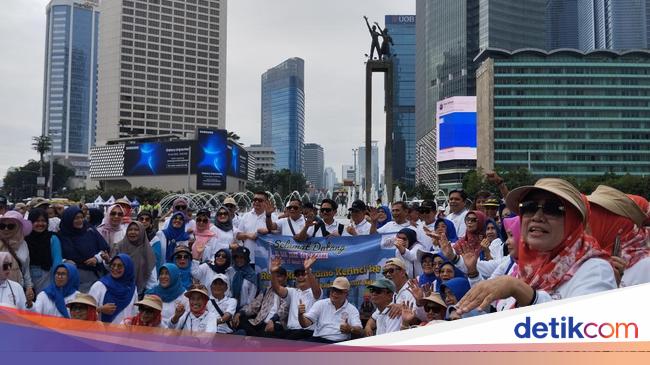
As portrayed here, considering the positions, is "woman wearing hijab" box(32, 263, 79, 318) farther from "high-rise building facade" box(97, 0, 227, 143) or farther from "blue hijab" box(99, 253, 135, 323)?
"high-rise building facade" box(97, 0, 227, 143)

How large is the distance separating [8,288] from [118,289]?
0.97m

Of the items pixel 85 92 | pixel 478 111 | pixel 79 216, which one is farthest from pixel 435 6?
pixel 79 216

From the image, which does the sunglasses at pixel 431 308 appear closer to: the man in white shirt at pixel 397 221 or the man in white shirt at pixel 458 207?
the man in white shirt at pixel 397 221

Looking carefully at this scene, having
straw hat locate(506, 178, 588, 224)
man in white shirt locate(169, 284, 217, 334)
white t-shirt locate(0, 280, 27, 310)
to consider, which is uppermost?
straw hat locate(506, 178, 588, 224)

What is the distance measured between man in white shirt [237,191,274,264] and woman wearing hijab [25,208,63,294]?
2.46 meters

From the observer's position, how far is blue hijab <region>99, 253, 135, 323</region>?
17.1 feet

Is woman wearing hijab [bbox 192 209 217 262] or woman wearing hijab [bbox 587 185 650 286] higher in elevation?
woman wearing hijab [bbox 587 185 650 286]

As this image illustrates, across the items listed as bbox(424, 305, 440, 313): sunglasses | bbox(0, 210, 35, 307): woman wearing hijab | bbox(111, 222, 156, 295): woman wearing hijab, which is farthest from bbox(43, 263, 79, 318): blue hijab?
bbox(424, 305, 440, 313): sunglasses

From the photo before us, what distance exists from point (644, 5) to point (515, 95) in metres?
116

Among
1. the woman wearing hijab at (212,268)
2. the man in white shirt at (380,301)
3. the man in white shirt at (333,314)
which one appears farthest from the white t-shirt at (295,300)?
the man in white shirt at (380,301)

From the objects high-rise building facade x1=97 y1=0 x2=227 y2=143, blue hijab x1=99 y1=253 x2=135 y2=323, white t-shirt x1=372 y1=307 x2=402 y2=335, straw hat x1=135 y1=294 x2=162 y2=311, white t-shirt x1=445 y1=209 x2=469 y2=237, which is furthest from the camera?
high-rise building facade x1=97 y1=0 x2=227 y2=143

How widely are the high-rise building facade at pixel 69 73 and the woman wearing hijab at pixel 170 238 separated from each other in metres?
175

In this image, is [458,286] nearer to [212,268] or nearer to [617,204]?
[617,204]

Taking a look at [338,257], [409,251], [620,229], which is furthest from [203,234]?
[620,229]
